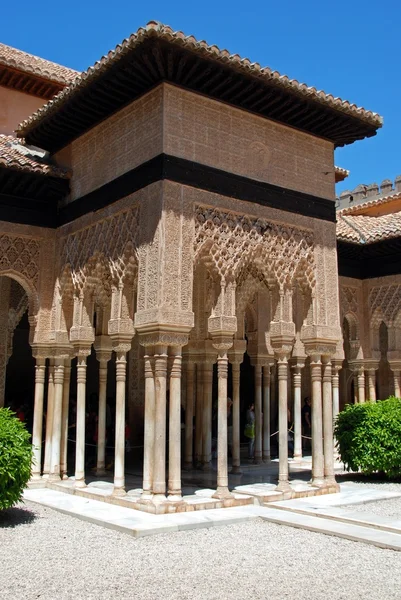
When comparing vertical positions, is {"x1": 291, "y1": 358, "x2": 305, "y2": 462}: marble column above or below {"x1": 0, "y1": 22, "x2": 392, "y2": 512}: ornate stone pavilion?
below

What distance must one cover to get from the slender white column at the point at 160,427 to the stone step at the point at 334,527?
1.31m

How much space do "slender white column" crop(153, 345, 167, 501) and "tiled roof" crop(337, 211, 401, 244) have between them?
7100 millimetres

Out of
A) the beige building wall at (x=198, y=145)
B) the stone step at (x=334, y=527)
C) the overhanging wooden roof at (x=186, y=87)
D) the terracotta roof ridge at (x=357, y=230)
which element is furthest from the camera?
the terracotta roof ridge at (x=357, y=230)

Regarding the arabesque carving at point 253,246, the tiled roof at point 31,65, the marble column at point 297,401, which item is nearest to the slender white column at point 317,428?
the arabesque carving at point 253,246

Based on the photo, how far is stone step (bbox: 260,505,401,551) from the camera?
6598 mm

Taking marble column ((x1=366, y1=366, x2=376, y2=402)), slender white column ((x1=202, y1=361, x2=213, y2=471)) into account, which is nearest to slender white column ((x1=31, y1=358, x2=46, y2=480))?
slender white column ((x1=202, y1=361, x2=213, y2=471))

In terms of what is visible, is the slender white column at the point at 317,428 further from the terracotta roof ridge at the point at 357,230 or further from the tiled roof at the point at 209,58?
the terracotta roof ridge at the point at 357,230

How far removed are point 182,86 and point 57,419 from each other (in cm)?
554

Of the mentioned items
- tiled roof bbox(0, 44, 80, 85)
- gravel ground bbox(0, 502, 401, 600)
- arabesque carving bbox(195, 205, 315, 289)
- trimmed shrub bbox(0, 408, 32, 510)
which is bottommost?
gravel ground bbox(0, 502, 401, 600)

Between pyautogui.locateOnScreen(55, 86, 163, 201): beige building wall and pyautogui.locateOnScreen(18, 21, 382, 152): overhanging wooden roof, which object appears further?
pyautogui.locateOnScreen(55, 86, 163, 201): beige building wall

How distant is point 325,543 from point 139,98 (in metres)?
6.16

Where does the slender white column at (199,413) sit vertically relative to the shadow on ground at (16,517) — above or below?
above

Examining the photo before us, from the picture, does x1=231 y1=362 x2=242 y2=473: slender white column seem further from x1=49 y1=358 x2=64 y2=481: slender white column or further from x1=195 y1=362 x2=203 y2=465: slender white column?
x1=49 y1=358 x2=64 y2=481: slender white column

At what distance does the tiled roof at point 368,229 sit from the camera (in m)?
14.0
